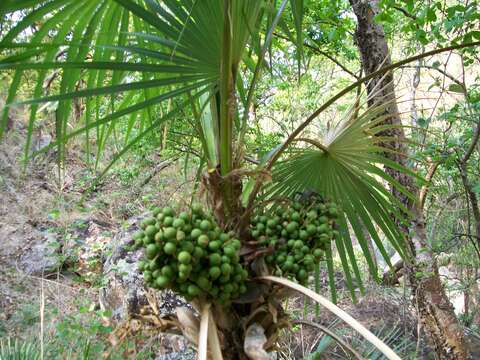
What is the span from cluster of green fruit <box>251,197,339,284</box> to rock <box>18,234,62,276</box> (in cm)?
394

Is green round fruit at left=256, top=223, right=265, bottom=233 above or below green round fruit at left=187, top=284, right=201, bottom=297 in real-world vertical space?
above

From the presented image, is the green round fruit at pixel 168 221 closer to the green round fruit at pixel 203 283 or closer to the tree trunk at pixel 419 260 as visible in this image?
the green round fruit at pixel 203 283

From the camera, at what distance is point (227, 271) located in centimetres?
81

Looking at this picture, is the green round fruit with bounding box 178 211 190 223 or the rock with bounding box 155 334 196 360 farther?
the rock with bounding box 155 334 196 360

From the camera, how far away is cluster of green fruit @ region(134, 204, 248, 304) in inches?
31.1

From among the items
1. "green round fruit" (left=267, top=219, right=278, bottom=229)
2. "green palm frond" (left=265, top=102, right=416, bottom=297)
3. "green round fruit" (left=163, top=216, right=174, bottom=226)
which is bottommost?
"green round fruit" (left=163, top=216, right=174, bottom=226)

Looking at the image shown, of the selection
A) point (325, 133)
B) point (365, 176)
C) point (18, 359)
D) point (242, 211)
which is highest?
point (325, 133)

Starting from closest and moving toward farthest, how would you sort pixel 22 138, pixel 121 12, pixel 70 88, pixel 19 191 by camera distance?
pixel 70 88, pixel 121 12, pixel 19 191, pixel 22 138

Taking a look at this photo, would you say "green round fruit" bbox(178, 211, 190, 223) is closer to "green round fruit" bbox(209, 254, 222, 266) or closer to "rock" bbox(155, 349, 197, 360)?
"green round fruit" bbox(209, 254, 222, 266)

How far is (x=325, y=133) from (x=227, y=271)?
0.70 metres

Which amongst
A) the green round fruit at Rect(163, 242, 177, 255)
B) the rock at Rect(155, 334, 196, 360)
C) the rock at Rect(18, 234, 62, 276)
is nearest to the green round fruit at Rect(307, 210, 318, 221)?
the green round fruit at Rect(163, 242, 177, 255)

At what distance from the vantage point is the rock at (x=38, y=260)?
4.45 meters

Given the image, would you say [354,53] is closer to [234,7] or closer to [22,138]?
[234,7]

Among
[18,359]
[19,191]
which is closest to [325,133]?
[18,359]
